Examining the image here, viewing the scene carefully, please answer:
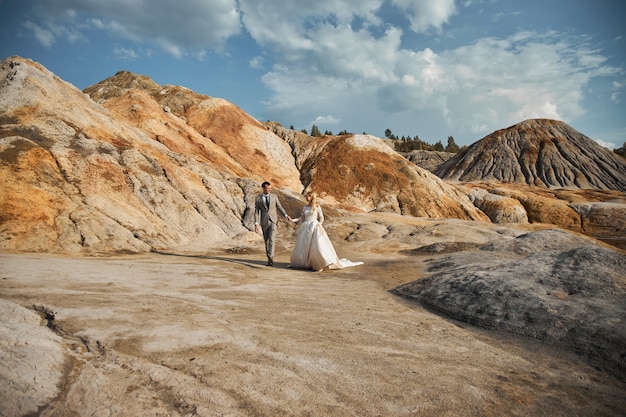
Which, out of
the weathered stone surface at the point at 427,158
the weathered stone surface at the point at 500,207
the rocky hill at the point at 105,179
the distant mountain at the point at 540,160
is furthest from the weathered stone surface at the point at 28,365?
the weathered stone surface at the point at 427,158

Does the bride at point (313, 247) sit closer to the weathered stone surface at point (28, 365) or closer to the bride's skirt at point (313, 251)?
the bride's skirt at point (313, 251)

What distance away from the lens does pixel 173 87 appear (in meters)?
39.1

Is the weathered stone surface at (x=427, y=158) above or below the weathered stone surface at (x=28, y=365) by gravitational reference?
above

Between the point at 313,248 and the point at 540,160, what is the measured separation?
7800 cm

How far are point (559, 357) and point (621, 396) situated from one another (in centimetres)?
86

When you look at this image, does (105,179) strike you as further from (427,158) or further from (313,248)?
(427,158)

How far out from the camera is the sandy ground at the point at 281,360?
2766 millimetres

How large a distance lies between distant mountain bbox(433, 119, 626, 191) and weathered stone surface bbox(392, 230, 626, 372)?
71.9m

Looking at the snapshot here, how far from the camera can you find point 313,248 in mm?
10344

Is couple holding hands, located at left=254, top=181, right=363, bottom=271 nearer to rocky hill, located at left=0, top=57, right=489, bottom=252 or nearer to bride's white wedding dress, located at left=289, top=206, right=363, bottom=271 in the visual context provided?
bride's white wedding dress, located at left=289, top=206, right=363, bottom=271

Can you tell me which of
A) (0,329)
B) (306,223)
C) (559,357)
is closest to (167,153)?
(306,223)

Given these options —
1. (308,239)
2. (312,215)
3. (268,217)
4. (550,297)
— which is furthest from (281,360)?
(268,217)

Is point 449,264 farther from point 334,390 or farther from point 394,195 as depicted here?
point 394,195

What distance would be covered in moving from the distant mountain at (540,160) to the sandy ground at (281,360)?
7502 centimetres
